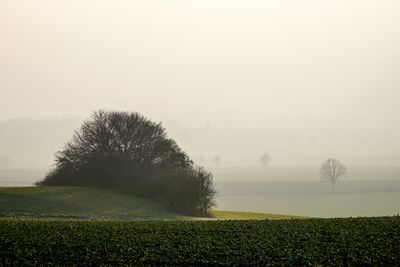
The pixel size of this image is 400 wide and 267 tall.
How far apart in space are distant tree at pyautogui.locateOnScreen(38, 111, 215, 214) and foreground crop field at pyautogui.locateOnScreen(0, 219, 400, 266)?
19272 millimetres

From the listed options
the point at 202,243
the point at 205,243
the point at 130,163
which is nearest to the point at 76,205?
the point at 130,163

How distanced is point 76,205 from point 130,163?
41.3ft

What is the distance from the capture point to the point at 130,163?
49.2 m

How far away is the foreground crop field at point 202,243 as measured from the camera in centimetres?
1875

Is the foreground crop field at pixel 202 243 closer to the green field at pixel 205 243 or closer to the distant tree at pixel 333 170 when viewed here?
the green field at pixel 205 243

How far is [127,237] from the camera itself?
72.6 feet

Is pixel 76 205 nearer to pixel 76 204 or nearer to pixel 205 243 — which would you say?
pixel 76 204


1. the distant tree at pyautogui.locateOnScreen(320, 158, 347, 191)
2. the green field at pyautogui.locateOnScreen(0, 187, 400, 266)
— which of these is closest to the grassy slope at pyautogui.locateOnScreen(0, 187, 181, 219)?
the green field at pyautogui.locateOnScreen(0, 187, 400, 266)

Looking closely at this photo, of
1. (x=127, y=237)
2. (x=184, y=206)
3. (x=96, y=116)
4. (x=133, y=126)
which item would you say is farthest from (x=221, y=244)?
(x=96, y=116)

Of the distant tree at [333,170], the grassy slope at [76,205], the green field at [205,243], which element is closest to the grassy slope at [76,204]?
the grassy slope at [76,205]

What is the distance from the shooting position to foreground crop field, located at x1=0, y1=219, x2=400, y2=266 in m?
18.8

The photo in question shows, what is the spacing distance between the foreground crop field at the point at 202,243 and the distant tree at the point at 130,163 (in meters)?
19.3

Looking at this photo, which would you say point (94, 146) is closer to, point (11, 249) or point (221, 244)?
point (11, 249)

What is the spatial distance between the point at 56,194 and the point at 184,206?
45.4ft
